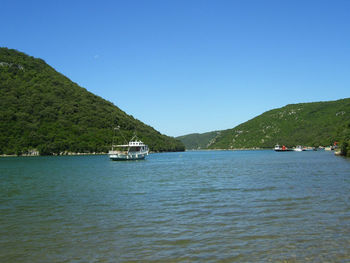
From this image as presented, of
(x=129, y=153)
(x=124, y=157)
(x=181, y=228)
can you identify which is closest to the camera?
(x=181, y=228)

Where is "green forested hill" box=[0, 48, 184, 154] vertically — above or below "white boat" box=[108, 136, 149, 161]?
above

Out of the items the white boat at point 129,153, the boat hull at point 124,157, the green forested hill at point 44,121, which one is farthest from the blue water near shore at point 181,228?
the green forested hill at point 44,121

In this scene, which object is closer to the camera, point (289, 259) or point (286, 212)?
point (289, 259)

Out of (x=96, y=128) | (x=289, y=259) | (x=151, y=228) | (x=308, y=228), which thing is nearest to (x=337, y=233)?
(x=308, y=228)

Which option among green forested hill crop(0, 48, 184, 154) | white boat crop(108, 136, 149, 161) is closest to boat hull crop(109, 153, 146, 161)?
white boat crop(108, 136, 149, 161)

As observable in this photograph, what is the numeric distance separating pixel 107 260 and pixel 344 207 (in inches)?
504

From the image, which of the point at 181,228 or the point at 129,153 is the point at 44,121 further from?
the point at 181,228

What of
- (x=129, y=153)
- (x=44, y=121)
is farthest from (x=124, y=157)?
(x=44, y=121)

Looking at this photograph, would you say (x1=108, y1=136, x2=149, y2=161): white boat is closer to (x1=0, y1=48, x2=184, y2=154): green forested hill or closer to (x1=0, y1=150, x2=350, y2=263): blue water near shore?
(x1=0, y1=48, x2=184, y2=154): green forested hill

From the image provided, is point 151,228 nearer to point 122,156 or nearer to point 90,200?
point 90,200

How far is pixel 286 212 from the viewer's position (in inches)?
641

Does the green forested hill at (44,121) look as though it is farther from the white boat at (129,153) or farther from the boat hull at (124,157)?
the boat hull at (124,157)

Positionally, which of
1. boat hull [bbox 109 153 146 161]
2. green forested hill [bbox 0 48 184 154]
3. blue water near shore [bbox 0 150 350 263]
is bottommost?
blue water near shore [bbox 0 150 350 263]

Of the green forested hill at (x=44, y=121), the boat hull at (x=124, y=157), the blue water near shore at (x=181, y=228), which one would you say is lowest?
the blue water near shore at (x=181, y=228)
